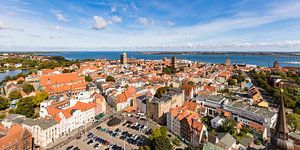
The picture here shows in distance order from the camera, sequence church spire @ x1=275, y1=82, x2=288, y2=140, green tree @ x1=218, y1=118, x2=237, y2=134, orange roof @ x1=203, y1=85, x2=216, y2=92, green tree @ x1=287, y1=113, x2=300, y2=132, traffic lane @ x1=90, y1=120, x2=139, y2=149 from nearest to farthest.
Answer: church spire @ x1=275, y1=82, x2=288, y2=140
traffic lane @ x1=90, y1=120, x2=139, y2=149
green tree @ x1=218, y1=118, x2=237, y2=134
green tree @ x1=287, y1=113, x2=300, y2=132
orange roof @ x1=203, y1=85, x2=216, y2=92

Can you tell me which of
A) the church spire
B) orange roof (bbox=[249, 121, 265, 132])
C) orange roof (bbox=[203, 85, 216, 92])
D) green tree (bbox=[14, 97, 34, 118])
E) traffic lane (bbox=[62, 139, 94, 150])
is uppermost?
the church spire

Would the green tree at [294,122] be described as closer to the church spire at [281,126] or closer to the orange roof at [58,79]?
the church spire at [281,126]

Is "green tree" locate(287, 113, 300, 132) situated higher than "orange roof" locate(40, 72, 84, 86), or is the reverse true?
"orange roof" locate(40, 72, 84, 86)

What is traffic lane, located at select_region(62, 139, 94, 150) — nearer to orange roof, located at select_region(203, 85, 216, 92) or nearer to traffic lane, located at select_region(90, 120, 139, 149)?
traffic lane, located at select_region(90, 120, 139, 149)

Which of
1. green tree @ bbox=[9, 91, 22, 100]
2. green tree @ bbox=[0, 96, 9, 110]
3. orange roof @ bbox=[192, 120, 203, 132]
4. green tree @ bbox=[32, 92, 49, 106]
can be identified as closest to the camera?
orange roof @ bbox=[192, 120, 203, 132]

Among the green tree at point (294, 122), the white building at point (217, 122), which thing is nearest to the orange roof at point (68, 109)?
the white building at point (217, 122)

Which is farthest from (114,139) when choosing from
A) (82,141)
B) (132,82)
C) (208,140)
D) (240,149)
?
(132,82)

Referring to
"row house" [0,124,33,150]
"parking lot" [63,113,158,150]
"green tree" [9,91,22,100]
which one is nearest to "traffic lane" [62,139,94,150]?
"parking lot" [63,113,158,150]

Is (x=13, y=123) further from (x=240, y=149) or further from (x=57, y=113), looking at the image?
(x=240, y=149)

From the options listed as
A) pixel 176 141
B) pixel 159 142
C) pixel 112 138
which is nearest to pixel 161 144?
pixel 159 142
